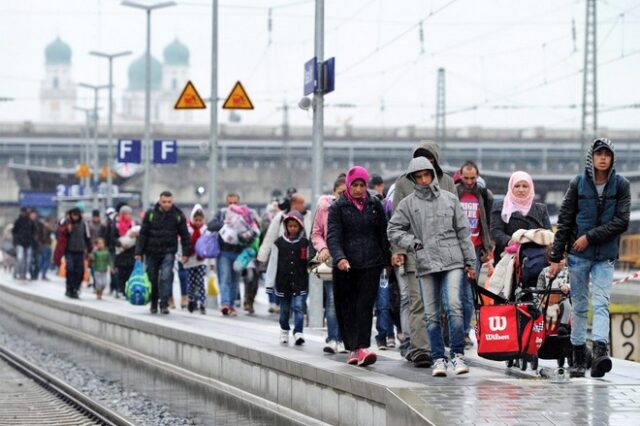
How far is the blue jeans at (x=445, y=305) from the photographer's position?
39.0 ft

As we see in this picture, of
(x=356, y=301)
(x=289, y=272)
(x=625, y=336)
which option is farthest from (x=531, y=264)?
(x=625, y=336)

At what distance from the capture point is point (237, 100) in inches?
1064

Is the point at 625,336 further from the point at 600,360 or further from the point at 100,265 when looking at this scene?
the point at 100,265

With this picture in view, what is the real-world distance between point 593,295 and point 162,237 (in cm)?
1116

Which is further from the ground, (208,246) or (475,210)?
(475,210)

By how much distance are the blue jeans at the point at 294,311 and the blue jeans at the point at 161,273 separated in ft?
20.9

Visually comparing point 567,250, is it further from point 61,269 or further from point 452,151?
point 452,151

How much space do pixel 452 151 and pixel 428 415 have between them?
9677 cm

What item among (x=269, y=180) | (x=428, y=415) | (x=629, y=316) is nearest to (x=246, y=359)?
(x=428, y=415)

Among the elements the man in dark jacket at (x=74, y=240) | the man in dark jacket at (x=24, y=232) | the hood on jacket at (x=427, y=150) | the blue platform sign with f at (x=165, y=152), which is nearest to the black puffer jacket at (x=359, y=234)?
the hood on jacket at (x=427, y=150)

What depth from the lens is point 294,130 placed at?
111625mm

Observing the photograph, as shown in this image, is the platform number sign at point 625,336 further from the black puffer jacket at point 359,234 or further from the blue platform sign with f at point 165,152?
the blue platform sign with f at point 165,152

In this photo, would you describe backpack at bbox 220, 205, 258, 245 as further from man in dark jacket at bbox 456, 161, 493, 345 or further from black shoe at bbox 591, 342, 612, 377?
black shoe at bbox 591, 342, 612, 377

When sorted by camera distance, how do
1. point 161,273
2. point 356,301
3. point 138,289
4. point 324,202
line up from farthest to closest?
point 138,289
point 161,273
point 324,202
point 356,301
